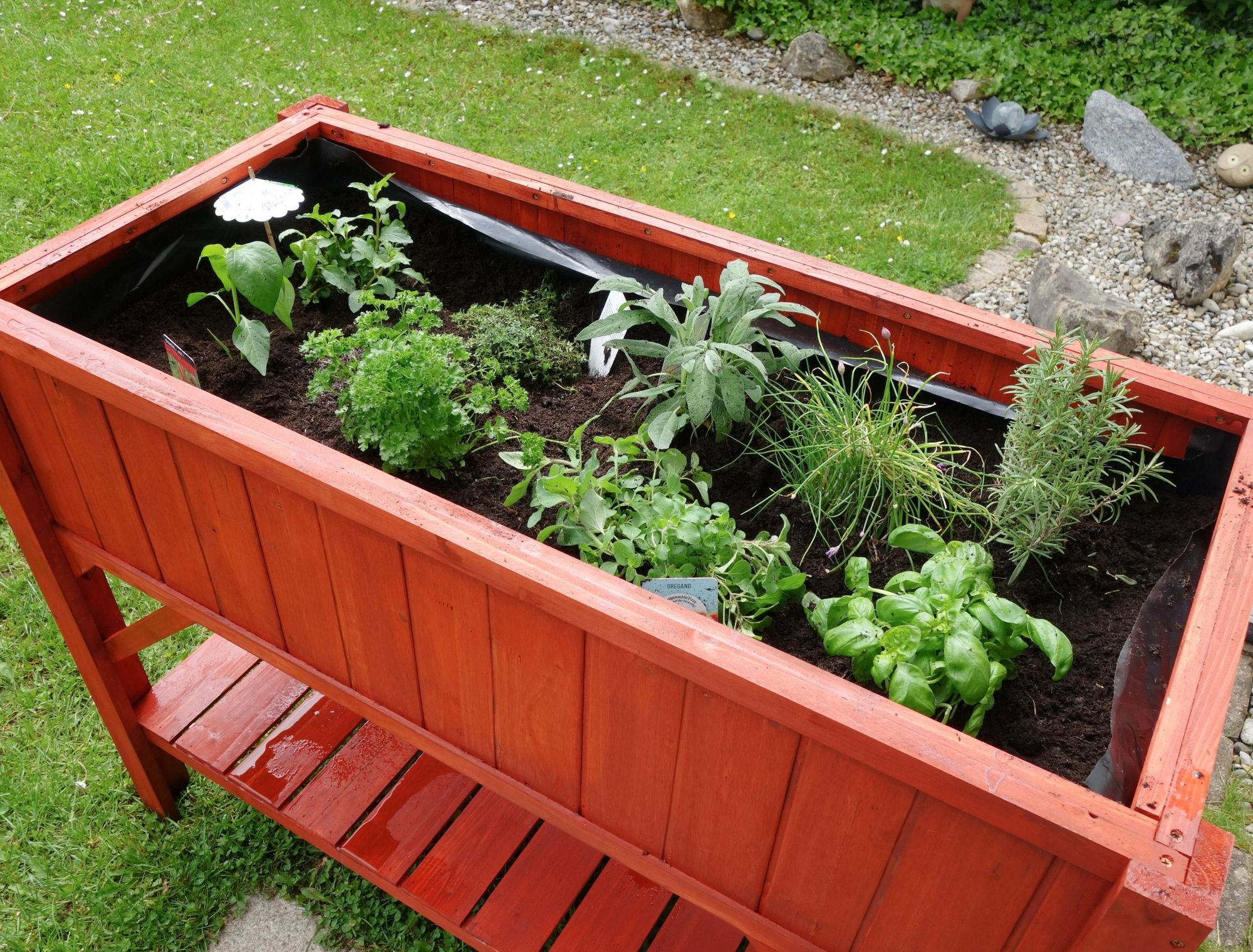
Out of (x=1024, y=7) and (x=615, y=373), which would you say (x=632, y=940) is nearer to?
(x=615, y=373)

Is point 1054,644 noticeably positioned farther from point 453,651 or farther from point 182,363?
point 182,363

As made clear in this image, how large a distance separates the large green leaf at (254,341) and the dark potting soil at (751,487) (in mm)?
77

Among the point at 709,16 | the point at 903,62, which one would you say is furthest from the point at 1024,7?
the point at 709,16

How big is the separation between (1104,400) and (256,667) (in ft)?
6.69

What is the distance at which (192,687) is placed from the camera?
2.45m

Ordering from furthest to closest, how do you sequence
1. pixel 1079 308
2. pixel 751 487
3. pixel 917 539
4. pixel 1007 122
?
1. pixel 1007 122
2. pixel 1079 308
3. pixel 751 487
4. pixel 917 539

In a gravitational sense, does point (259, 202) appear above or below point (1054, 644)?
above

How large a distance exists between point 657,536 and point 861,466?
15.8 inches

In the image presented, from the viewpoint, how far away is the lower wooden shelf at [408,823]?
2062mm

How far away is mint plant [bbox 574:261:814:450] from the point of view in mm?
1744

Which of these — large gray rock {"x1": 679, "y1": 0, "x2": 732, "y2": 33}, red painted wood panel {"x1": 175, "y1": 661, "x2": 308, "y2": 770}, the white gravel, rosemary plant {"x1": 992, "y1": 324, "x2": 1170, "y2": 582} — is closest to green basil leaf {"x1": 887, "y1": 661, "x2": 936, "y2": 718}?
rosemary plant {"x1": 992, "y1": 324, "x2": 1170, "y2": 582}

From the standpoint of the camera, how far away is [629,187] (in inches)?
183

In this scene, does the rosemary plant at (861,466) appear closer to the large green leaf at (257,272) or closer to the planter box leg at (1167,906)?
the planter box leg at (1167,906)

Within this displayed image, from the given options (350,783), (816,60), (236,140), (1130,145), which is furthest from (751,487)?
(816,60)
